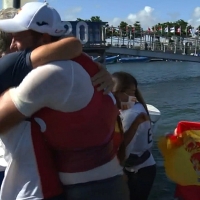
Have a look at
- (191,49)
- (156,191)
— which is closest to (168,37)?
(191,49)

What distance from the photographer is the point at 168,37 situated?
1357 inches

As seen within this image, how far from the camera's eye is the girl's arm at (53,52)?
184 centimetres

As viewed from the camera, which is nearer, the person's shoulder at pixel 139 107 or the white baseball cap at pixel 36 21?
the white baseball cap at pixel 36 21

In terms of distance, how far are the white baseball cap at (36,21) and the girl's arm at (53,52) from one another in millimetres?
83

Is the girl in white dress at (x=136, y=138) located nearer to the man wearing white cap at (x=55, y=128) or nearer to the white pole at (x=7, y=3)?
the white pole at (x=7, y=3)

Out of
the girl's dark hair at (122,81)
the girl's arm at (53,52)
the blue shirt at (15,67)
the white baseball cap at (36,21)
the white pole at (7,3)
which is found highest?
the white pole at (7,3)

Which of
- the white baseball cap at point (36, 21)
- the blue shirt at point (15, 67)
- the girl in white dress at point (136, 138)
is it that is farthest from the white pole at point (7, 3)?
the blue shirt at point (15, 67)

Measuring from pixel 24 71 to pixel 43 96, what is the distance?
0.43 feet

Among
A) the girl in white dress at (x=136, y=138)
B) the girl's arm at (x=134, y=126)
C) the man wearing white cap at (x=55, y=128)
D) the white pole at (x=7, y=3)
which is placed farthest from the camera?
the white pole at (x=7, y=3)

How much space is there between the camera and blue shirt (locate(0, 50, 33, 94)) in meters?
1.87

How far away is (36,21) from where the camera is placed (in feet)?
6.31

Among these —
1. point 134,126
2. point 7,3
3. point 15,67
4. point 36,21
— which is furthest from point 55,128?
point 7,3

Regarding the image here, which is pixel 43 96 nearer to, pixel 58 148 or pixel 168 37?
pixel 58 148

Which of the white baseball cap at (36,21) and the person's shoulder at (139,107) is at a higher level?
the white baseball cap at (36,21)
